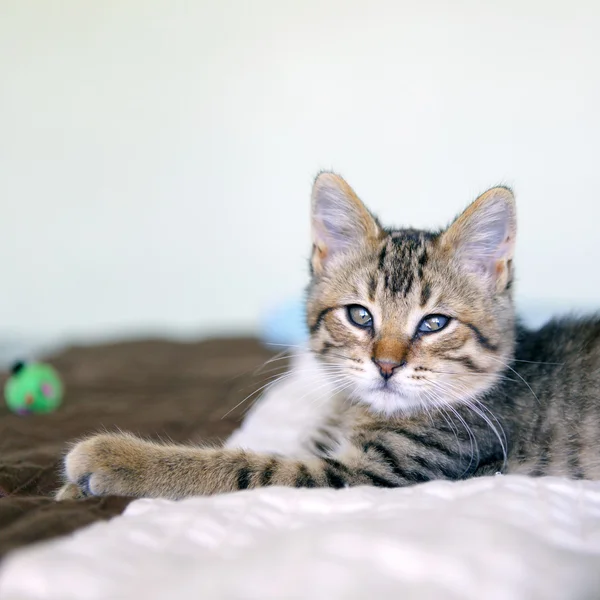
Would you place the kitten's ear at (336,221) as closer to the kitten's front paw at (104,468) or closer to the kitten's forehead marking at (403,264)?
the kitten's forehead marking at (403,264)

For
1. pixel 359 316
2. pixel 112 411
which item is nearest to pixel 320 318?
pixel 359 316

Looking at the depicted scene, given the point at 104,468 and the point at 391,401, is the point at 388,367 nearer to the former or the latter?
the point at 391,401

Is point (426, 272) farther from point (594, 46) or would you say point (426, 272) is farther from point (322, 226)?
point (594, 46)

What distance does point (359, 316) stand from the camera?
4.41ft

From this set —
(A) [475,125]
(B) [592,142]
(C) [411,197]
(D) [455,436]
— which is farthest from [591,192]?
(D) [455,436]

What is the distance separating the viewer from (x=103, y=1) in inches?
121

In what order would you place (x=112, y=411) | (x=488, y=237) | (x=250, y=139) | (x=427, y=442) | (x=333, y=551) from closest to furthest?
(x=333, y=551) → (x=427, y=442) → (x=488, y=237) → (x=112, y=411) → (x=250, y=139)

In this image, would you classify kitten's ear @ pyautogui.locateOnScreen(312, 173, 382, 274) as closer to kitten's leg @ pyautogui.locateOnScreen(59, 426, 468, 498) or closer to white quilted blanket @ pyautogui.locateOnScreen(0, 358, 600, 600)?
kitten's leg @ pyautogui.locateOnScreen(59, 426, 468, 498)

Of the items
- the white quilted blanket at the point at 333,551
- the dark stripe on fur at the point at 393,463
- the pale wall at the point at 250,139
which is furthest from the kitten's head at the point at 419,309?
the pale wall at the point at 250,139

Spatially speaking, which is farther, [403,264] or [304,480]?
[403,264]

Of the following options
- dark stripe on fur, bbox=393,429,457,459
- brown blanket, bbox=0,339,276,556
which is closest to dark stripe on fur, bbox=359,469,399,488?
dark stripe on fur, bbox=393,429,457,459

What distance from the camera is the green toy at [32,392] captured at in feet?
6.01

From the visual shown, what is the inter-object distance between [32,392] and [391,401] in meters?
1.17

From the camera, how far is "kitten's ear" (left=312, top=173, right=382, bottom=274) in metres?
1.40
